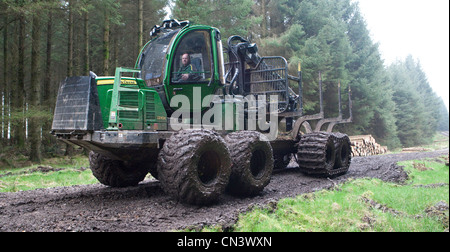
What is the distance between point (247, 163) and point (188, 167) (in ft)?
4.59

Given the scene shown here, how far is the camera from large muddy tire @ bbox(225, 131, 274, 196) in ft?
18.9

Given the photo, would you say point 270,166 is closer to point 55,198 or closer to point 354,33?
point 55,198

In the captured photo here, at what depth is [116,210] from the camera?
15.5ft

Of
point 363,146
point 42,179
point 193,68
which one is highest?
point 193,68

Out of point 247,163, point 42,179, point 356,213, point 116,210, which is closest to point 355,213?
point 356,213

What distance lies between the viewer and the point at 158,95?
5.65 metres

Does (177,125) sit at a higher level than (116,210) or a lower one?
higher

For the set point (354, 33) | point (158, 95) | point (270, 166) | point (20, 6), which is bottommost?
point (270, 166)

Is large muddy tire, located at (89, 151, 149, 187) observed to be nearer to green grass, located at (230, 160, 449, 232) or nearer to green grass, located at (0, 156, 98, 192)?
green grass, located at (0, 156, 98, 192)

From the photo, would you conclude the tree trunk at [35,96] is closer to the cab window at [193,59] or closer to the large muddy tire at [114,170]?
the large muddy tire at [114,170]

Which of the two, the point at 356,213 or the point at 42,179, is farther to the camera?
the point at 42,179

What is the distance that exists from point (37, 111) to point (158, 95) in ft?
25.0

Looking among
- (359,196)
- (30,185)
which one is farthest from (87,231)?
(30,185)

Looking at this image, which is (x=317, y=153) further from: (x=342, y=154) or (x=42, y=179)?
(x=42, y=179)
